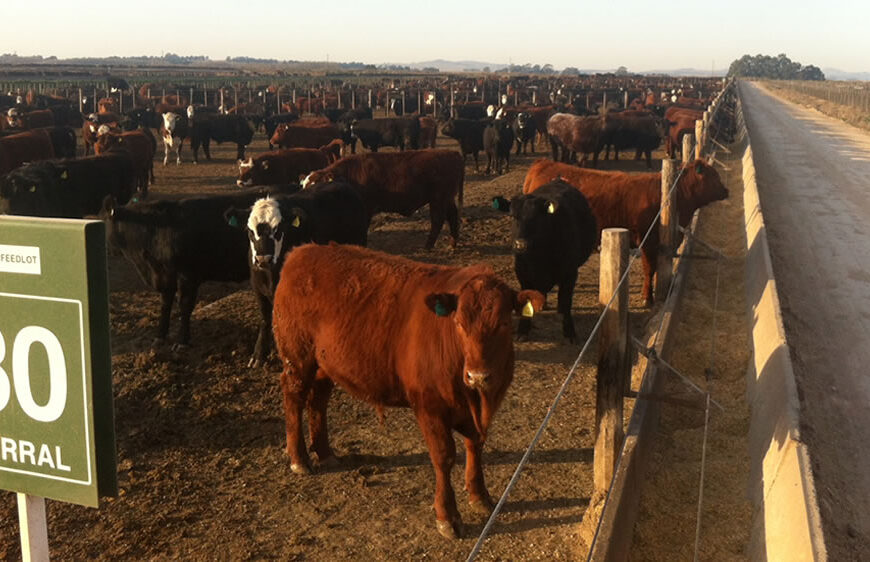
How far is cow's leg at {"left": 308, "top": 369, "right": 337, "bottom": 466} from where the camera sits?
18.0 ft

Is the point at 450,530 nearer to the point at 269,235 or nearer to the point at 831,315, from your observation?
the point at 269,235

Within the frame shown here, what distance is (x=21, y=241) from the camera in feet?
5.88

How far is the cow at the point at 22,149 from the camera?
16.2 m

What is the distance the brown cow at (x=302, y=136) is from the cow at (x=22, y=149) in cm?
621

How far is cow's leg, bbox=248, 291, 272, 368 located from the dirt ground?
16cm

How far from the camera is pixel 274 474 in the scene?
5422 mm

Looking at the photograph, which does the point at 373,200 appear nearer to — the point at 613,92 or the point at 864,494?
the point at 864,494

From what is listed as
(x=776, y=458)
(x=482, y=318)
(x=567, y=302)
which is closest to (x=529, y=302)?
(x=482, y=318)

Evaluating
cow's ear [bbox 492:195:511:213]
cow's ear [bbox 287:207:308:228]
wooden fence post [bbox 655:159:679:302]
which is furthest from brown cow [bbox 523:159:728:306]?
cow's ear [bbox 287:207:308:228]

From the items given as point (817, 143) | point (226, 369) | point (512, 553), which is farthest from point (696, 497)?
point (817, 143)

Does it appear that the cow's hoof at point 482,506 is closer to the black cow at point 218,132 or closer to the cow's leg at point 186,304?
the cow's leg at point 186,304

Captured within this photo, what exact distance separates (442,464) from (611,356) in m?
1.18

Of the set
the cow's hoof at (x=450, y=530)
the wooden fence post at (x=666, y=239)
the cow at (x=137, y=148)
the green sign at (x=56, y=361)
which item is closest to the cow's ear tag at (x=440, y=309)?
the cow's hoof at (x=450, y=530)

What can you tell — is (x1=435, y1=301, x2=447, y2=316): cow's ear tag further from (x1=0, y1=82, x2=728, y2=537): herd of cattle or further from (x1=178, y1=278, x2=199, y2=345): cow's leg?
(x1=178, y1=278, x2=199, y2=345): cow's leg
